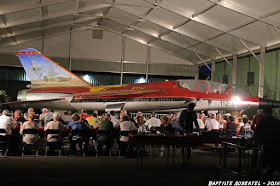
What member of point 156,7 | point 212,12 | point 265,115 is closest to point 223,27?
point 212,12

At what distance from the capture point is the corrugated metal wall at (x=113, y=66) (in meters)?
30.7

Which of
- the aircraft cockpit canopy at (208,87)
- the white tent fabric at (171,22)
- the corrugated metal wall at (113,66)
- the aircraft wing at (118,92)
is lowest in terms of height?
the aircraft wing at (118,92)

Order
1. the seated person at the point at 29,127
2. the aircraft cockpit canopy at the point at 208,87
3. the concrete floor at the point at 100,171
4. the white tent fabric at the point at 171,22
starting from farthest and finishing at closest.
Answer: the white tent fabric at the point at 171,22
the aircraft cockpit canopy at the point at 208,87
the seated person at the point at 29,127
the concrete floor at the point at 100,171

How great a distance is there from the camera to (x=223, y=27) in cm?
2125

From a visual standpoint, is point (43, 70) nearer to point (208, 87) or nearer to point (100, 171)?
point (208, 87)

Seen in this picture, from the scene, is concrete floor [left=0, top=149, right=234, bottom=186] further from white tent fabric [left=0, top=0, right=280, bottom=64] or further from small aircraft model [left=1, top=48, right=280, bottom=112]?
white tent fabric [left=0, top=0, right=280, bottom=64]

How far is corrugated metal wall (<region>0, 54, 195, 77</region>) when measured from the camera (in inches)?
1209

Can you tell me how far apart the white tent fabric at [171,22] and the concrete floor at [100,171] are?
11.5 m

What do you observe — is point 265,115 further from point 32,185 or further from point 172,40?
point 172,40

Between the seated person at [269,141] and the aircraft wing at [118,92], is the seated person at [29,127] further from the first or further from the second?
the aircraft wing at [118,92]

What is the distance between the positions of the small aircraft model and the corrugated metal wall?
12.1 m

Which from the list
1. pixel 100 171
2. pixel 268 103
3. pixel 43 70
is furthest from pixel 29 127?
pixel 268 103

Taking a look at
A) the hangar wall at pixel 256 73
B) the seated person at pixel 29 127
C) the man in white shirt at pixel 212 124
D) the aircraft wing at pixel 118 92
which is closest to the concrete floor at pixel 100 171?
the seated person at pixel 29 127

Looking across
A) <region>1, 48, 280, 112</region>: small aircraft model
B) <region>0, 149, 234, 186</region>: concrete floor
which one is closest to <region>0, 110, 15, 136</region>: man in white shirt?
<region>0, 149, 234, 186</region>: concrete floor
